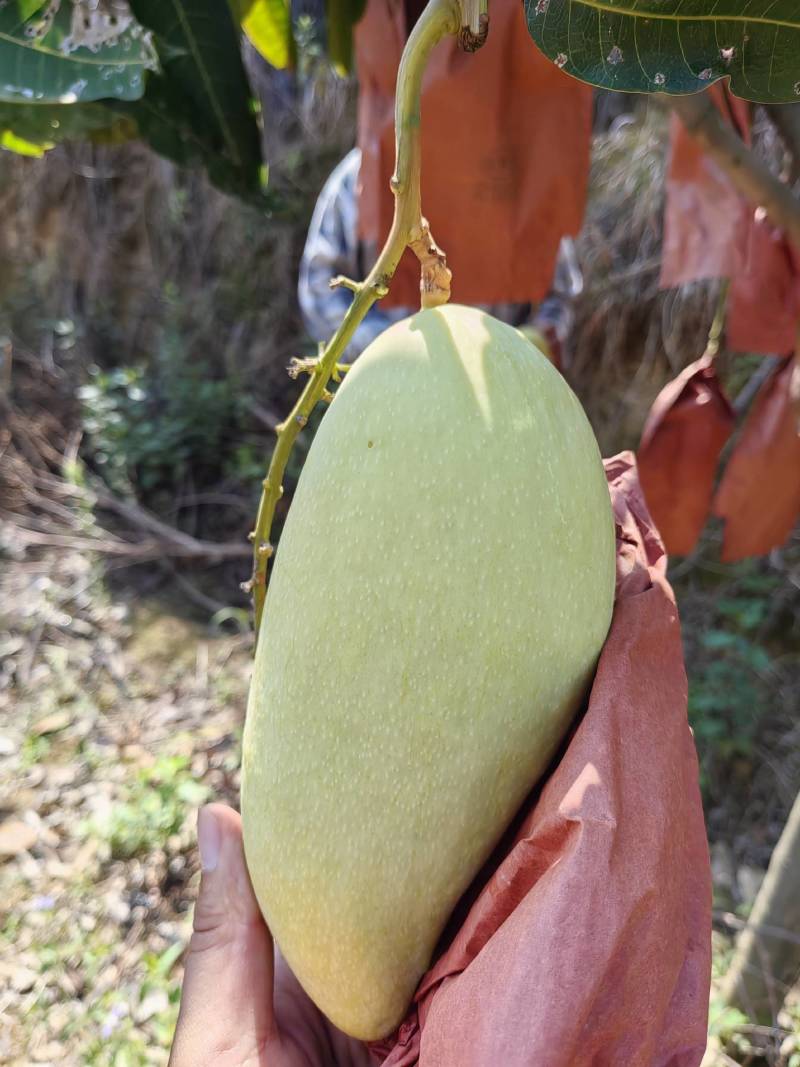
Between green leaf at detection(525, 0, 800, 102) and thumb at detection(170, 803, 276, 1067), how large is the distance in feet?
2.39

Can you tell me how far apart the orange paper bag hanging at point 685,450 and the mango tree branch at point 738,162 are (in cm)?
27

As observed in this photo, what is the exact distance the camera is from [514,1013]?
0.45m

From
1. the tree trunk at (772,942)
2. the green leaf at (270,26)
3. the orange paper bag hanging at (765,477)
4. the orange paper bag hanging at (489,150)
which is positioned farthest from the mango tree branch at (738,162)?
the tree trunk at (772,942)

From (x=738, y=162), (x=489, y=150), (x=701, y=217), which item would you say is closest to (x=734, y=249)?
(x=701, y=217)

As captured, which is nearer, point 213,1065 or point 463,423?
point 463,423

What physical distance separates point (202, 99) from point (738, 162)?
52cm

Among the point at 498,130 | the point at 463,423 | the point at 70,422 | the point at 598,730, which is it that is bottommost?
the point at 70,422

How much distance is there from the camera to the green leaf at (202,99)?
2.22 feet

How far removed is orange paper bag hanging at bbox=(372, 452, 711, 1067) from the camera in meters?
0.46

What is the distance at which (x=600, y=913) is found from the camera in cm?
47

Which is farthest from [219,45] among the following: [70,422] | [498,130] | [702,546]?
[70,422]

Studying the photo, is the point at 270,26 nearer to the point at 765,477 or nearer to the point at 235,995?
the point at 765,477

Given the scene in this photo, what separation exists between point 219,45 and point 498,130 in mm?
273

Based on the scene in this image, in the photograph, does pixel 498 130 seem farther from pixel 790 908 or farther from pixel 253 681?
pixel 790 908
